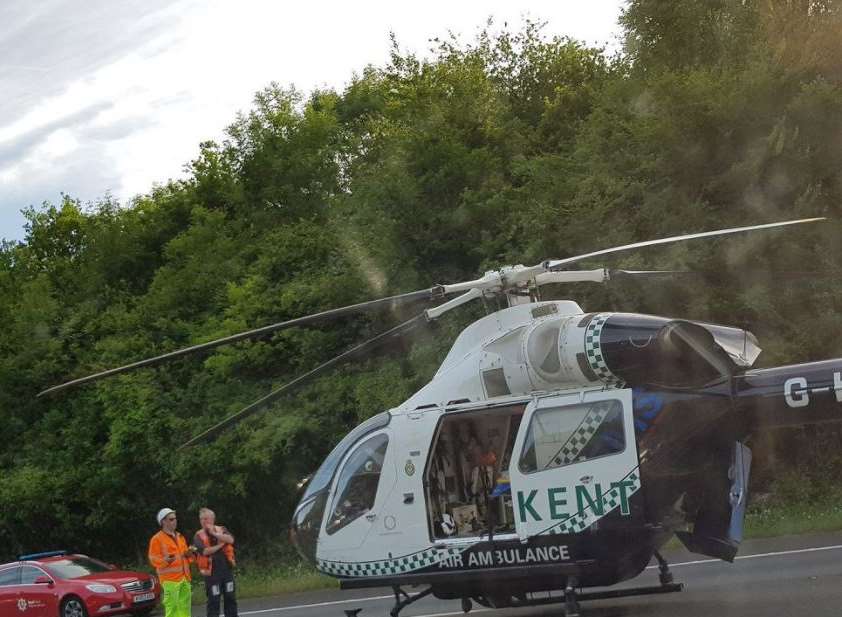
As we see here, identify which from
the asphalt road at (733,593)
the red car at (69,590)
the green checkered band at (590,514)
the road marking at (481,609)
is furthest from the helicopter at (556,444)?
the red car at (69,590)

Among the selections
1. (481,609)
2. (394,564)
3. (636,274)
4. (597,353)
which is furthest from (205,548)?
(636,274)

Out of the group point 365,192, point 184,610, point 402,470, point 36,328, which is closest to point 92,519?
point 36,328

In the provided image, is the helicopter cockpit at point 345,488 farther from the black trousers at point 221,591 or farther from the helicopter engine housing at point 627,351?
the helicopter engine housing at point 627,351

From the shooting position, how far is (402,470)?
1105 cm

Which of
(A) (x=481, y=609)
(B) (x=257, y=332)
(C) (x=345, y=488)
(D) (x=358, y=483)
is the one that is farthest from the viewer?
(A) (x=481, y=609)

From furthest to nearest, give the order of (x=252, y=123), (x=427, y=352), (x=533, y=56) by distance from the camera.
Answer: (x=252, y=123) → (x=533, y=56) → (x=427, y=352)

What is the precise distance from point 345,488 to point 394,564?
1.08 meters

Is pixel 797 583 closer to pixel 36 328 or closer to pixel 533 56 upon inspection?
pixel 533 56

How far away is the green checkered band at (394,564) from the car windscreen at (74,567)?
8.66m

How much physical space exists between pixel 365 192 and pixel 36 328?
12.6 metres

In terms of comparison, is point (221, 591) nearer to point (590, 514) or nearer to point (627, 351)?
point (590, 514)

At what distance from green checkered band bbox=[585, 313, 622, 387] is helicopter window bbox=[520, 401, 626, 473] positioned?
25 centimetres

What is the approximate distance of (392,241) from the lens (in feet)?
81.7

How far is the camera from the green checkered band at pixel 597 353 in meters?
9.98
